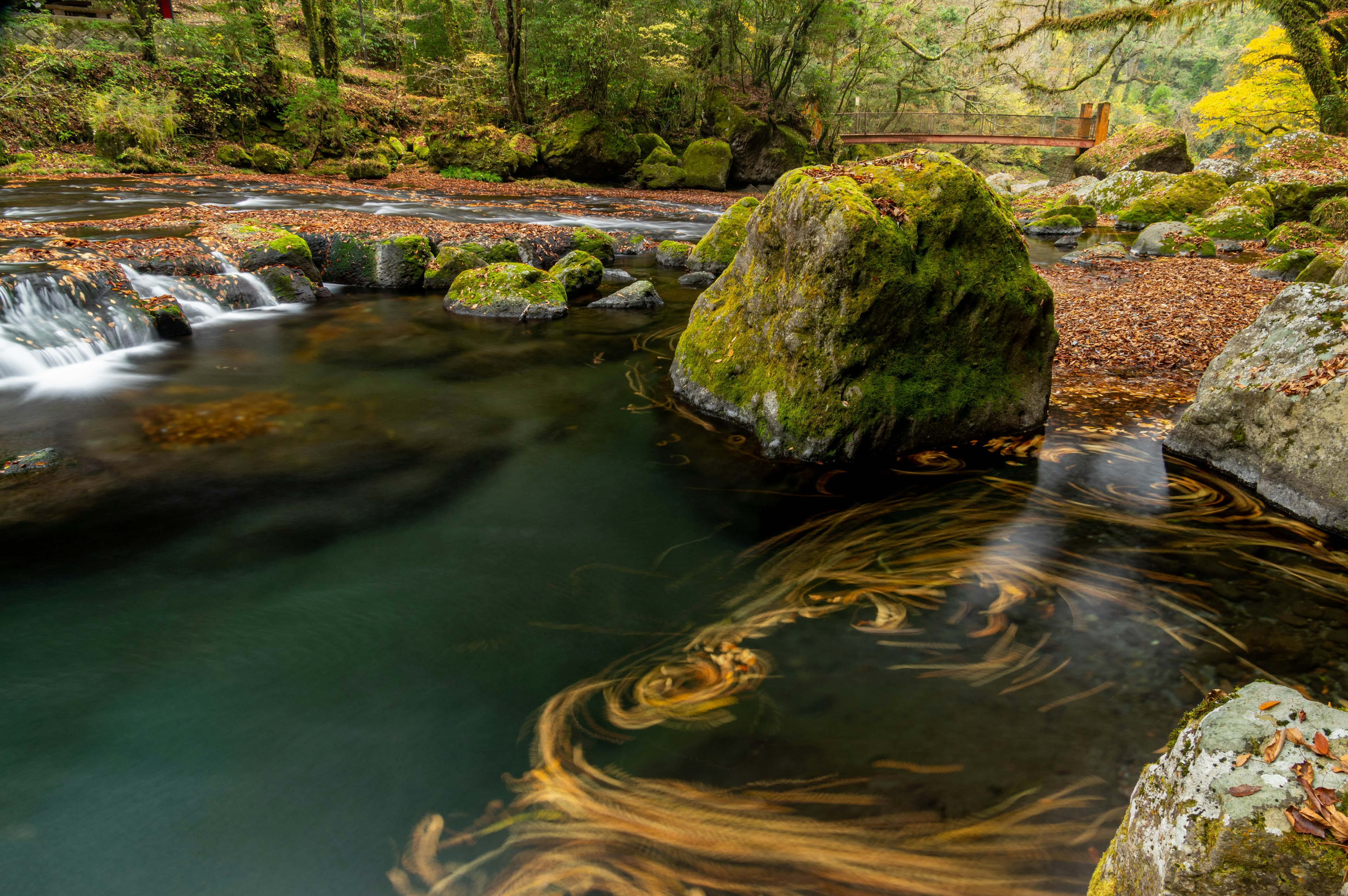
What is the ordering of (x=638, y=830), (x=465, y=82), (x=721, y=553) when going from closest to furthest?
(x=638, y=830) < (x=721, y=553) < (x=465, y=82)

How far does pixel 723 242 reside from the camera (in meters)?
13.1

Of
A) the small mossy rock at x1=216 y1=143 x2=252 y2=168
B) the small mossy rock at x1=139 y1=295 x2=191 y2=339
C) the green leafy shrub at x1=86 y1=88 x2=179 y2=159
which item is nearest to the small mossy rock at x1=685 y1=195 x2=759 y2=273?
the small mossy rock at x1=139 y1=295 x2=191 y2=339

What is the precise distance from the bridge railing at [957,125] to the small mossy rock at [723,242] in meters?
24.1

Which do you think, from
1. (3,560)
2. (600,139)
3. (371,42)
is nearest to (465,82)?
(600,139)

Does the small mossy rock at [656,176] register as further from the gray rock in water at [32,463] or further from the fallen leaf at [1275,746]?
the fallen leaf at [1275,746]

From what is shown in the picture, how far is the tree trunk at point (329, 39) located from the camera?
2480 cm

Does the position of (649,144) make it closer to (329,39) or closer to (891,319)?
(329,39)

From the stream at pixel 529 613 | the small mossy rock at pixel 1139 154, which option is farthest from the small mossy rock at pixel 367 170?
the small mossy rock at pixel 1139 154

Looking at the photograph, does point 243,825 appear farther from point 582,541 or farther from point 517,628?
point 582,541

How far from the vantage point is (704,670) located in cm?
341

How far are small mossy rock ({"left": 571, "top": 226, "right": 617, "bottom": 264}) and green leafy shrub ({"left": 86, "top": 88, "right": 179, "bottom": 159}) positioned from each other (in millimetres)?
15736

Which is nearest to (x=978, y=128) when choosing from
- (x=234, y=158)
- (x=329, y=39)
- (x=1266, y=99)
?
(x=1266, y=99)

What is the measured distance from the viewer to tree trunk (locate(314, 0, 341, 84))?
976 inches

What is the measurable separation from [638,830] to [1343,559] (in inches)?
185
